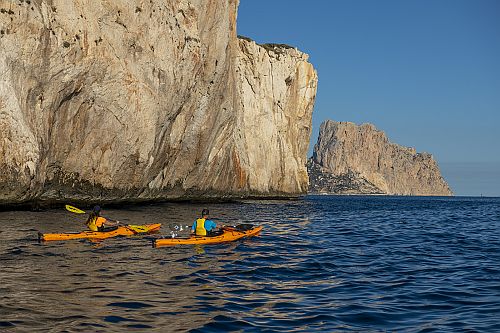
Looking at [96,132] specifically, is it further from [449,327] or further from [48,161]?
[449,327]

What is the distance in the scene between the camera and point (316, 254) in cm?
2098

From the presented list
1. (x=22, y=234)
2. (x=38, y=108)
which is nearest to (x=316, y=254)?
(x=22, y=234)

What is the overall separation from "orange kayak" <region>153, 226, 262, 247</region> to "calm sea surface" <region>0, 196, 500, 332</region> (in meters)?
0.42

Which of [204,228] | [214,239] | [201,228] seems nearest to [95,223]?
[201,228]

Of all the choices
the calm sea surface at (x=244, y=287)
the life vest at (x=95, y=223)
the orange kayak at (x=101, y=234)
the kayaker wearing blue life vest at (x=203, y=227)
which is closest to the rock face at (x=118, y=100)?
the life vest at (x=95, y=223)

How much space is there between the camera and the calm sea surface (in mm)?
10516

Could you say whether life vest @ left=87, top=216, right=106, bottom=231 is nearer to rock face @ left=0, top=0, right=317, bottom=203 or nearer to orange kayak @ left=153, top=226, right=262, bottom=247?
orange kayak @ left=153, top=226, right=262, bottom=247

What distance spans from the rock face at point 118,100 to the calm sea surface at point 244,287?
462 inches

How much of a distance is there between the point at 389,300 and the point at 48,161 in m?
30.3

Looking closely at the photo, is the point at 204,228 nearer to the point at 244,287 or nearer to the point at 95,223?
the point at 95,223

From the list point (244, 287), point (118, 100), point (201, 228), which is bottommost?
point (244, 287)

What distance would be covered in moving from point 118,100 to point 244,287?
30.5 m

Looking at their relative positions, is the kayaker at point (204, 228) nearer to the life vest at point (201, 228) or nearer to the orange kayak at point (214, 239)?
the life vest at point (201, 228)

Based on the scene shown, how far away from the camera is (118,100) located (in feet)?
137
